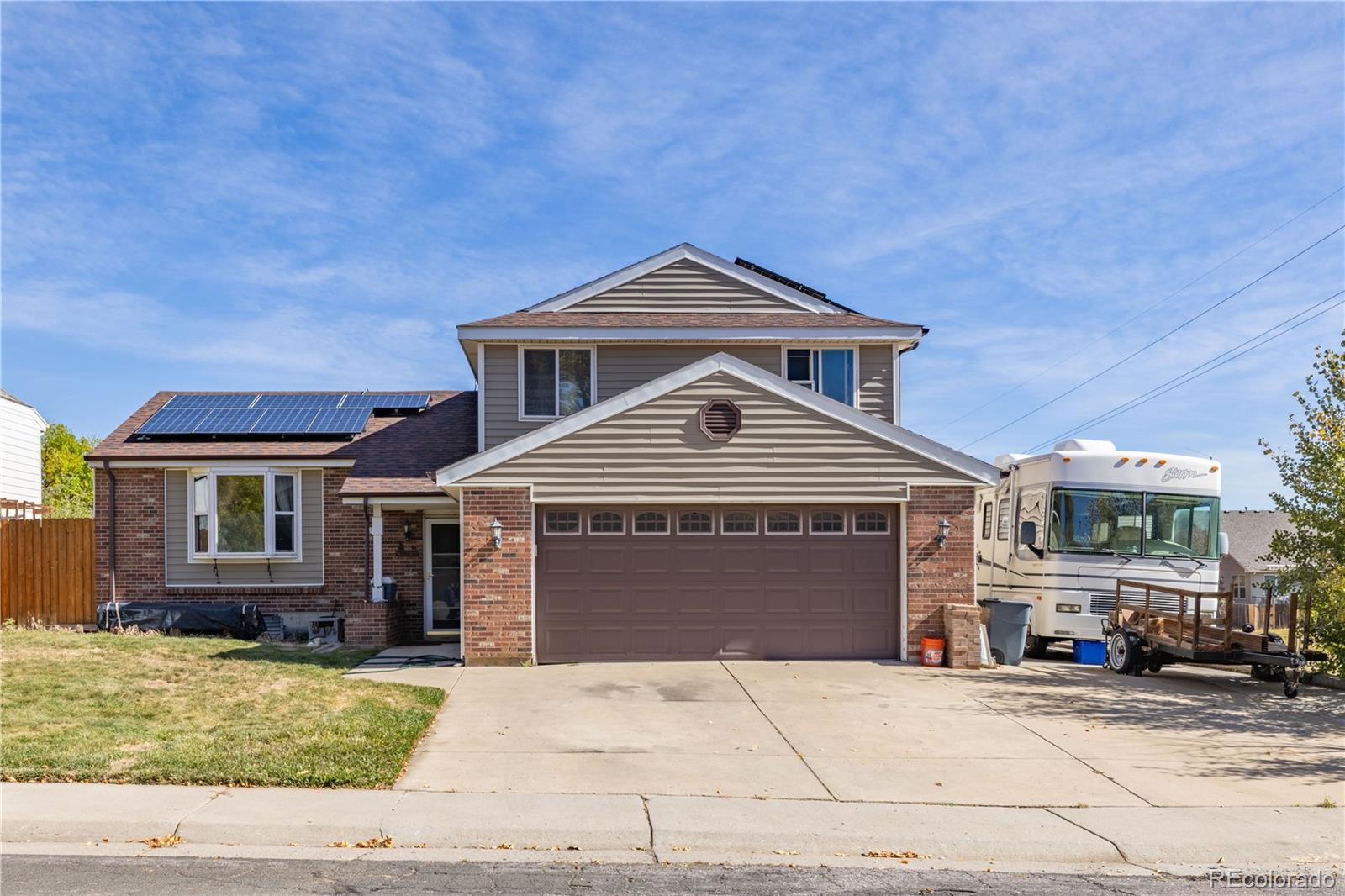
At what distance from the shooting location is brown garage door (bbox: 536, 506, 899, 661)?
14930mm

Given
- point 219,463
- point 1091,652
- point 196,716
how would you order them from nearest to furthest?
1. point 196,716
2. point 1091,652
3. point 219,463

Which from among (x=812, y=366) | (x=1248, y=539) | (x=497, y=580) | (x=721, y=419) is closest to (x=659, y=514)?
(x=721, y=419)

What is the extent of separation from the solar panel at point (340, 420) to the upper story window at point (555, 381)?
12.9 ft

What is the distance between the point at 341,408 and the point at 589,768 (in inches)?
532

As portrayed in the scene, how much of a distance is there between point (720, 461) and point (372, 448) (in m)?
7.30

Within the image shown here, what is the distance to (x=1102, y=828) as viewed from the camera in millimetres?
7613

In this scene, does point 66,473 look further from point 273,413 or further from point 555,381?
point 555,381

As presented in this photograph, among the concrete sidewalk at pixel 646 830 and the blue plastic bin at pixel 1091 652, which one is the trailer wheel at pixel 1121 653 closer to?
the blue plastic bin at pixel 1091 652

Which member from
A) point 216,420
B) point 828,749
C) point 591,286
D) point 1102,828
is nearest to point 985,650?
point 828,749

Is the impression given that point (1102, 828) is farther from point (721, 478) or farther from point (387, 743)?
point (721, 478)

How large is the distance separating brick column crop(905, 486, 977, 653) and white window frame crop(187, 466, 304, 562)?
11.4 meters

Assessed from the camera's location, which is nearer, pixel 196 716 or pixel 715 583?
pixel 196 716

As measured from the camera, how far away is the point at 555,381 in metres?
18.1

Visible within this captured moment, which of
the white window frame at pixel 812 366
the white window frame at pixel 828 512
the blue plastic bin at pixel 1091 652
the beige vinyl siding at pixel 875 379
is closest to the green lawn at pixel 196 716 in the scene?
the white window frame at pixel 828 512
